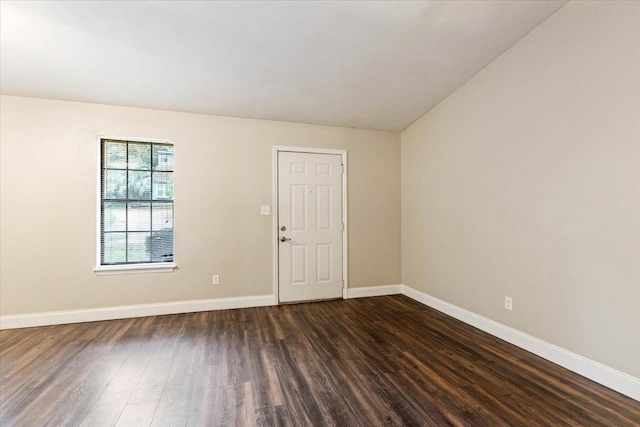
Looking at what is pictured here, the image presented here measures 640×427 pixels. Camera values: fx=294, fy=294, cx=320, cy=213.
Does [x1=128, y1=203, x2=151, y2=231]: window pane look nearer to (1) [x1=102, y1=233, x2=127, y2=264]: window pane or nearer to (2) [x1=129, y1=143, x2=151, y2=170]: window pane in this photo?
(1) [x1=102, y1=233, x2=127, y2=264]: window pane

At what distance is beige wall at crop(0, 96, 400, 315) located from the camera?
3.22 meters

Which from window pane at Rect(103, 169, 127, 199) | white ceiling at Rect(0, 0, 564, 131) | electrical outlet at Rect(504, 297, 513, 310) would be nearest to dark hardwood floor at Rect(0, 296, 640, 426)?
electrical outlet at Rect(504, 297, 513, 310)

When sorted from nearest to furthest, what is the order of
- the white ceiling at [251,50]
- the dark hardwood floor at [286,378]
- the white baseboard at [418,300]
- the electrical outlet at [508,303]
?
the dark hardwood floor at [286,378], the white baseboard at [418,300], the white ceiling at [251,50], the electrical outlet at [508,303]

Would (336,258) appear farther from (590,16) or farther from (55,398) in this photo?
(590,16)

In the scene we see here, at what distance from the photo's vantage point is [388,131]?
4.49 metres

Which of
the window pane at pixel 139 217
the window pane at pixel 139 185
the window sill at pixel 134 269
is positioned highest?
the window pane at pixel 139 185

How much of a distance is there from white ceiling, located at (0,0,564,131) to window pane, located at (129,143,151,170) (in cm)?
51

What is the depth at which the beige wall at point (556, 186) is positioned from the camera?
2.07 meters

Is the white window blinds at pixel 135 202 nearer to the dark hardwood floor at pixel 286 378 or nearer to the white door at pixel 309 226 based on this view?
the dark hardwood floor at pixel 286 378

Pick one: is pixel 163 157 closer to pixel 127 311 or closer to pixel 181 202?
pixel 181 202

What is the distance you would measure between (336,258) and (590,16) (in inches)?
137

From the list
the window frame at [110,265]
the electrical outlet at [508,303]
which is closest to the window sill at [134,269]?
the window frame at [110,265]

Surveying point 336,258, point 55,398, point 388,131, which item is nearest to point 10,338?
point 55,398

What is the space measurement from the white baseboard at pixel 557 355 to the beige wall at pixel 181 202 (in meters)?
1.38
